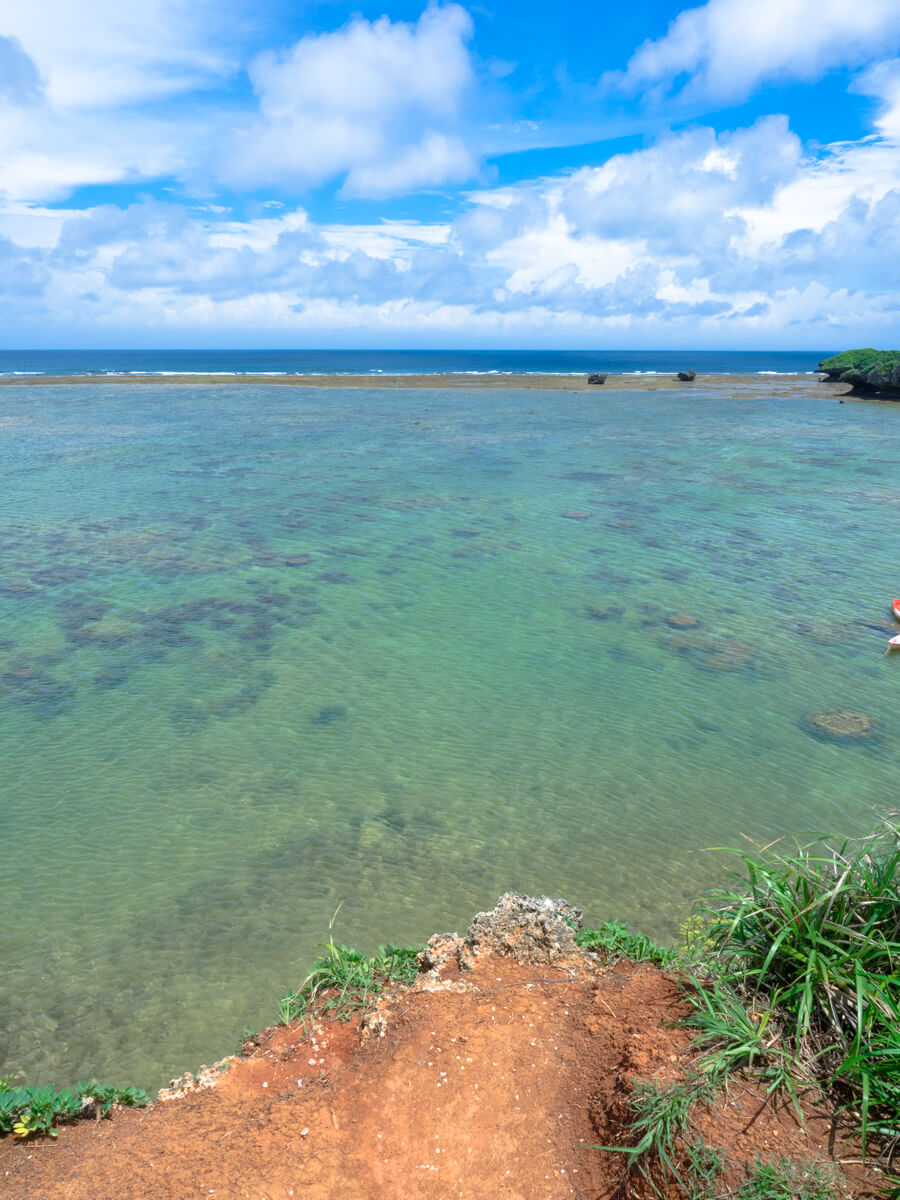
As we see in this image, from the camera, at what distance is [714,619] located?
17.5 m

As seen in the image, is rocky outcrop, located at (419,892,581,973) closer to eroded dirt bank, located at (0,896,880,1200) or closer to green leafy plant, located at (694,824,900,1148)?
eroded dirt bank, located at (0,896,880,1200)

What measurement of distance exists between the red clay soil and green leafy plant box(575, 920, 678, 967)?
538mm

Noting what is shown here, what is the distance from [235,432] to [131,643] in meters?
34.9

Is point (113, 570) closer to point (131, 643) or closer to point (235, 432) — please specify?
point (131, 643)

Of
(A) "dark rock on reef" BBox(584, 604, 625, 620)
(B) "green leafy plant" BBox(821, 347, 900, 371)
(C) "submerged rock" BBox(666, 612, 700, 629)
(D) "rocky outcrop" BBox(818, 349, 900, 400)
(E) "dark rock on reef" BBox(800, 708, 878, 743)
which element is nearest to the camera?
(E) "dark rock on reef" BBox(800, 708, 878, 743)

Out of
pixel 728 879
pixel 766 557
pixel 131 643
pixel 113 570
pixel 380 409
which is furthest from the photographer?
pixel 380 409

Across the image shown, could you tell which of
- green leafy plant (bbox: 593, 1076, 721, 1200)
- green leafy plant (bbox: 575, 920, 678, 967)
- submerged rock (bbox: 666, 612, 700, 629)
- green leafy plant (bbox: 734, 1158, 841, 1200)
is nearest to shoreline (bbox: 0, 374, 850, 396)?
submerged rock (bbox: 666, 612, 700, 629)

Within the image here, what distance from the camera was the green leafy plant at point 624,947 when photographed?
6562 millimetres

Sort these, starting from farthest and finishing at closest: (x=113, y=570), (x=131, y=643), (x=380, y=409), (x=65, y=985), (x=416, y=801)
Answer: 1. (x=380, y=409)
2. (x=113, y=570)
3. (x=131, y=643)
4. (x=416, y=801)
5. (x=65, y=985)

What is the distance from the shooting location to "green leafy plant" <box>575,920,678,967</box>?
6562 millimetres

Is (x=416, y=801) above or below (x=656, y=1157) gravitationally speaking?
below

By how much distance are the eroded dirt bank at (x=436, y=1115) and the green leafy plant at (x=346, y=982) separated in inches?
8.8

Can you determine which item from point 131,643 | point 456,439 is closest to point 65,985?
point 131,643

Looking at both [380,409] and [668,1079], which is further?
[380,409]
